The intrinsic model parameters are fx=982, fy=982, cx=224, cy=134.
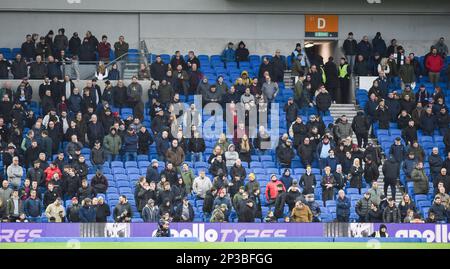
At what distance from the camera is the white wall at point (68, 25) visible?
30.7 m

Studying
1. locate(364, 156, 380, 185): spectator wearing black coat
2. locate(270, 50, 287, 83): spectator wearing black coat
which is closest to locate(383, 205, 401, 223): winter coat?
locate(364, 156, 380, 185): spectator wearing black coat

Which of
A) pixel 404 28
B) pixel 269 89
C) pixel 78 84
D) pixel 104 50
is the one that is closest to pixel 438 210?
pixel 269 89

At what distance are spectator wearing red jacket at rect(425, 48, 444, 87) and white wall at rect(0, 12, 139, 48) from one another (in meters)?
8.99

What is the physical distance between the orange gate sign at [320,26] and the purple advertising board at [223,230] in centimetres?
1270

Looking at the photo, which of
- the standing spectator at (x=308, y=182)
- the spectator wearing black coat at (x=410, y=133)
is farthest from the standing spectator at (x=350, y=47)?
the standing spectator at (x=308, y=182)

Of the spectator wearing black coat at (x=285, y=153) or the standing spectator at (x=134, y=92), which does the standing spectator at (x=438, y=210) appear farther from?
the standing spectator at (x=134, y=92)

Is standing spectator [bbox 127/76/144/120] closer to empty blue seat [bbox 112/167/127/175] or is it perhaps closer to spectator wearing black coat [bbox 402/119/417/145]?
empty blue seat [bbox 112/167/127/175]

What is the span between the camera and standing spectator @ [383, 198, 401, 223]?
20859mm

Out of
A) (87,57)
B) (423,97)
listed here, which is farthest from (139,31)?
(423,97)

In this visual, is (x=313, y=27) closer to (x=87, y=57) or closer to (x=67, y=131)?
(x=87, y=57)

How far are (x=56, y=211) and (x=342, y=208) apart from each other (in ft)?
20.1

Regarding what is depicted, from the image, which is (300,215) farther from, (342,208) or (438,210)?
(438,210)
